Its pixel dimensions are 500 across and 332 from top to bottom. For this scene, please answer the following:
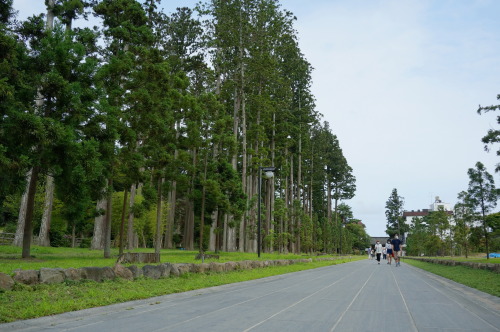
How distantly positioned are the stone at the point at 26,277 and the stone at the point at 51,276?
0.35 ft

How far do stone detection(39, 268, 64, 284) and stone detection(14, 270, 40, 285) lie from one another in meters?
0.11

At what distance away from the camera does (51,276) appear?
26.0 ft

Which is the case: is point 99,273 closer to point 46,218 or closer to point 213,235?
point 46,218

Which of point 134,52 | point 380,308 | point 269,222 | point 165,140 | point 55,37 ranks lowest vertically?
point 380,308

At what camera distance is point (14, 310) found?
233 inches

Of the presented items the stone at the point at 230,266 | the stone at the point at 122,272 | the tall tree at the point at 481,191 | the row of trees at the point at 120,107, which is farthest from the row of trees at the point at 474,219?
the stone at the point at 122,272

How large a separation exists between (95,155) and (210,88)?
24.8 metres

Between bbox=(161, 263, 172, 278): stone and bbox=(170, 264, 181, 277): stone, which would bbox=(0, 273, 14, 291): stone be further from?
bbox=(170, 264, 181, 277): stone

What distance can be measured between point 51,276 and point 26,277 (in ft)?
1.74

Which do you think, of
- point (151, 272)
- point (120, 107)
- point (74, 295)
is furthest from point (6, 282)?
point (120, 107)

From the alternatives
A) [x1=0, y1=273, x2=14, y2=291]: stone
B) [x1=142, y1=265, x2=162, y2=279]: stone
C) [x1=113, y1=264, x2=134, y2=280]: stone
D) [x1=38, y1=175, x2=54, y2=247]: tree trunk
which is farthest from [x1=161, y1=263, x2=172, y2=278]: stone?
[x1=38, y1=175, x2=54, y2=247]: tree trunk

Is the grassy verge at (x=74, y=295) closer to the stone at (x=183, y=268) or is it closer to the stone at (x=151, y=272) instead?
the stone at (x=151, y=272)

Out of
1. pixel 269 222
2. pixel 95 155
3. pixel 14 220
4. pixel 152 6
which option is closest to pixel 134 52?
pixel 95 155

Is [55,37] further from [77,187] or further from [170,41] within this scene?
[170,41]
